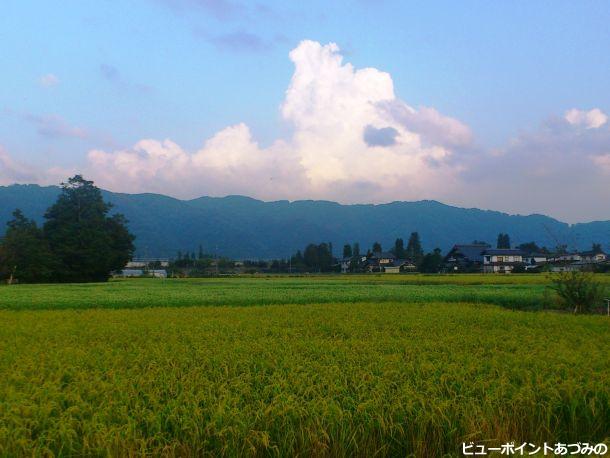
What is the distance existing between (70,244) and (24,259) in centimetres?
549

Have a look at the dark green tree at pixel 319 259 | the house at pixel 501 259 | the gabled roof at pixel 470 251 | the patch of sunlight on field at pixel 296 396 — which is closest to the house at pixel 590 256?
the house at pixel 501 259

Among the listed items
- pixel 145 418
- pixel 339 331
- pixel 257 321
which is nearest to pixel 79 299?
pixel 257 321

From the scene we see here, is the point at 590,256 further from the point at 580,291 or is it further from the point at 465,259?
the point at 465,259

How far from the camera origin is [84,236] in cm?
6588

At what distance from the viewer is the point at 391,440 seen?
5.36m

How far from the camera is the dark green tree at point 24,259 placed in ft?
203

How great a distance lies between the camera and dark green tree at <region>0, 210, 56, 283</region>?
62.0 m

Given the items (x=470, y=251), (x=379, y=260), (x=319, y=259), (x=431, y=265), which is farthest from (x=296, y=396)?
(x=379, y=260)

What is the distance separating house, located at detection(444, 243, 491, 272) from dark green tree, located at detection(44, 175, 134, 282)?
56854 mm

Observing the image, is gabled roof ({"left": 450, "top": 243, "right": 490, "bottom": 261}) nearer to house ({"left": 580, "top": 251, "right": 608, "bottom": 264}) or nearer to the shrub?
house ({"left": 580, "top": 251, "right": 608, "bottom": 264})

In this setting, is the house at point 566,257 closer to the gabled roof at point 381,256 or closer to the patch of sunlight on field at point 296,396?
the patch of sunlight on field at point 296,396

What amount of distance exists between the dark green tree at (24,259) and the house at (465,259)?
6512 centimetres

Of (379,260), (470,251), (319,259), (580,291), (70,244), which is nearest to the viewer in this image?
(580,291)

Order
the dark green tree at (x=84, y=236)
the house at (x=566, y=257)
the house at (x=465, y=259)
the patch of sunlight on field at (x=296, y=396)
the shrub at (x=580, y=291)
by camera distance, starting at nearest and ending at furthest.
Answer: the patch of sunlight on field at (x=296, y=396) < the shrub at (x=580, y=291) < the house at (x=566, y=257) < the dark green tree at (x=84, y=236) < the house at (x=465, y=259)
